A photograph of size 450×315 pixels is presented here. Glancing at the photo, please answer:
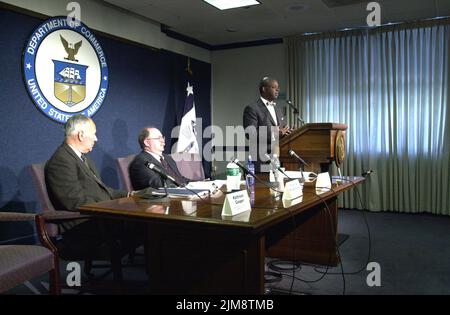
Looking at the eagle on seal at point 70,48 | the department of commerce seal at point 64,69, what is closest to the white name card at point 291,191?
the department of commerce seal at point 64,69

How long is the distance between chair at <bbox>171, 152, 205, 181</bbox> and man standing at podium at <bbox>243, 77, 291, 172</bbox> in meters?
0.73

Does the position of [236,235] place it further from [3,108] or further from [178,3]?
[178,3]

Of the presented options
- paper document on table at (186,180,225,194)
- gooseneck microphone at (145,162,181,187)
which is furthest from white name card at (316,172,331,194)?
gooseneck microphone at (145,162,181,187)

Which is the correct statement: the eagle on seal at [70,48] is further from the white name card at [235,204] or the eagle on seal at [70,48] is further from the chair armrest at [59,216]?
the white name card at [235,204]

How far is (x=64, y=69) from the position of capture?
13.2 ft

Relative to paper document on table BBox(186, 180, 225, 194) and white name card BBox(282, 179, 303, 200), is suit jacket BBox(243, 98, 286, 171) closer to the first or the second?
paper document on table BBox(186, 180, 225, 194)

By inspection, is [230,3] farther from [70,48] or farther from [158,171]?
[158,171]

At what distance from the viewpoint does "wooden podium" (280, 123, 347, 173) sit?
10.4 feet

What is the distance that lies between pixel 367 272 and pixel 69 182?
232cm

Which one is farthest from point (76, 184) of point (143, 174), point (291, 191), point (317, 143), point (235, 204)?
point (317, 143)

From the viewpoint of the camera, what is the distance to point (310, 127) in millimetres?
3248

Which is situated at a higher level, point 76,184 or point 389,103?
point 389,103

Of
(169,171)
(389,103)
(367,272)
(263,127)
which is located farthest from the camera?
(389,103)

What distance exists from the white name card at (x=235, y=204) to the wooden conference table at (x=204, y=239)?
0.04 m
